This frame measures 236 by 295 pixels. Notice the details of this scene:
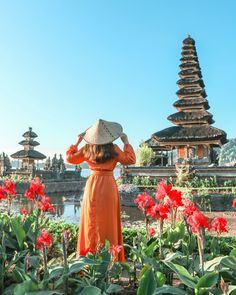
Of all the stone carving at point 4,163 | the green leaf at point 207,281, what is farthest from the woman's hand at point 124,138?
the stone carving at point 4,163

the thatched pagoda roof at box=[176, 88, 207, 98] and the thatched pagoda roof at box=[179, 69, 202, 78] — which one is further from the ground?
the thatched pagoda roof at box=[179, 69, 202, 78]

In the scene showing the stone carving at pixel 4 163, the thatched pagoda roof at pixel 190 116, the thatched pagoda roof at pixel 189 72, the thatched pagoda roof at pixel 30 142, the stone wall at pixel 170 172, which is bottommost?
the stone wall at pixel 170 172

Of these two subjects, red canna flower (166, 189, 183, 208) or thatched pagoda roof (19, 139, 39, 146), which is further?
thatched pagoda roof (19, 139, 39, 146)

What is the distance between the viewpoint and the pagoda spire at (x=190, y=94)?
33.2 metres

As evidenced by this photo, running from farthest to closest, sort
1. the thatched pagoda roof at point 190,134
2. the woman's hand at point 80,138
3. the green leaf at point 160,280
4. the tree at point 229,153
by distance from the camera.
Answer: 1. the tree at point 229,153
2. the thatched pagoda roof at point 190,134
3. the woman's hand at point 80,138
4. the green leaf at point 160,280

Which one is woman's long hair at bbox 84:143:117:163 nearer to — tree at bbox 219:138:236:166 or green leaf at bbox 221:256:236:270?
green leaf at bbox 221:256:236:270

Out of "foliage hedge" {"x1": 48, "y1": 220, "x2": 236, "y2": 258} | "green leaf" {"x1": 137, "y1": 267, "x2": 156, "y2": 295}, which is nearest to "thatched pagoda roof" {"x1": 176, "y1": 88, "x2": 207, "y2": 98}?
"foliage hedge" {"x1": 48, "y1": 220, "x2": 236, "y2": 258}

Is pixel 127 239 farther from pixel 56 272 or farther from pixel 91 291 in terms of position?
pixel 91 291

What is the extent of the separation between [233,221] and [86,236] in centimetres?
1070

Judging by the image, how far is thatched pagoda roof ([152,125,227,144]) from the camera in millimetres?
31094

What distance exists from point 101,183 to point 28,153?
134 feet

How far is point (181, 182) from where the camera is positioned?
896 inches

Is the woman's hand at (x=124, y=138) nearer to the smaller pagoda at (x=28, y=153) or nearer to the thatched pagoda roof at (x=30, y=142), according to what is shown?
the smaller pagoda at (x=28, y=153)

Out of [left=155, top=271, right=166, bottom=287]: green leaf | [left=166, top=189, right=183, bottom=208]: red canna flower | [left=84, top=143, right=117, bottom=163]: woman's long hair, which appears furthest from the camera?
[left=84, top=143, right=117, bottom=163]: woman's long hair
